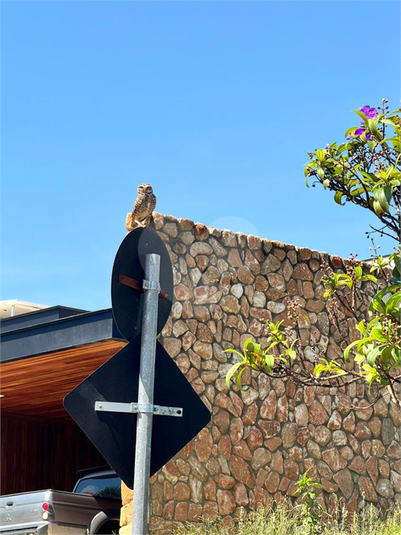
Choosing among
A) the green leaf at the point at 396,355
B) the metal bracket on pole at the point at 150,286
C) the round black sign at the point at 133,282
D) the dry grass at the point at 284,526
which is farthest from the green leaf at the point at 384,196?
the dry grass at the point at 284,526

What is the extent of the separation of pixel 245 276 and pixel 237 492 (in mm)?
3267

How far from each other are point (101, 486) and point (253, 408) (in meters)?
2.53

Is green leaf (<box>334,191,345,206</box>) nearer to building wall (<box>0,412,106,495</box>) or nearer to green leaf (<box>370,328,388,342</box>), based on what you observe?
green leaf (<box>370,328,388,342</box>)

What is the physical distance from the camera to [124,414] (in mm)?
3535

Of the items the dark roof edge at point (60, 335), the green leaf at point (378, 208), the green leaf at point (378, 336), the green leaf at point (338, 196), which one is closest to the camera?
the green leaf at point (378, 336)

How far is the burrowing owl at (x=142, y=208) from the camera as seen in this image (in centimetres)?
1095

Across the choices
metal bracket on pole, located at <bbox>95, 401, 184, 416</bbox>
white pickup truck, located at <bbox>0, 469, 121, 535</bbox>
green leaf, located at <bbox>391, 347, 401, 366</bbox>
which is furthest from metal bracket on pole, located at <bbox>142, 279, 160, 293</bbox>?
white pickup truck, located at <bbox>0, 469, 121, 535</bbox>

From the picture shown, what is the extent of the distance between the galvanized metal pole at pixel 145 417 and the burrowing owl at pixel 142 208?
7.25 metres

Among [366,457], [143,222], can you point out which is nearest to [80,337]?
[143,222]

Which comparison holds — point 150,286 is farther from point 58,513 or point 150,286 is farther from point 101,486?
point 101,486

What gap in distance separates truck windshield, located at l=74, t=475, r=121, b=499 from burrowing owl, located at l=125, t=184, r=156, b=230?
12.2 ft

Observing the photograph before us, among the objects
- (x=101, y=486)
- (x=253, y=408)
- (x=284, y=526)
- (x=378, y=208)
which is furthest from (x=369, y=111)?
(x=101, y=486)

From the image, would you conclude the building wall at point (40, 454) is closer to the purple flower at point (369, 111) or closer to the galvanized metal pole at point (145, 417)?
the purple flower at point (369, 111)

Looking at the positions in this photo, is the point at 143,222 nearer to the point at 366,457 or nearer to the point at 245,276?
the point at 245,276
